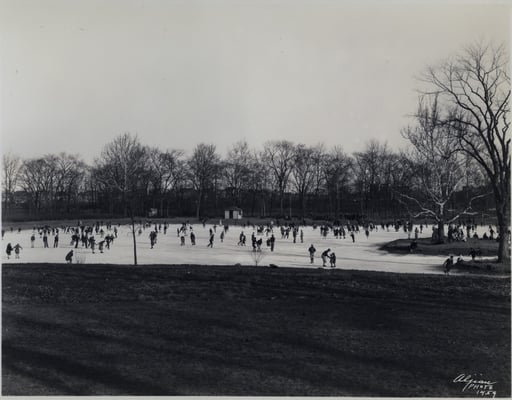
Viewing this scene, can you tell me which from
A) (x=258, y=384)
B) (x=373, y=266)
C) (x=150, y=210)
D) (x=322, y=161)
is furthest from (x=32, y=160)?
(x=258, y=384)

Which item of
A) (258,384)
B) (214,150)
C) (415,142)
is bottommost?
(258,384)

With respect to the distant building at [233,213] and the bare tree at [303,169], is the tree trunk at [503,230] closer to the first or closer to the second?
the distant building at [233,213]

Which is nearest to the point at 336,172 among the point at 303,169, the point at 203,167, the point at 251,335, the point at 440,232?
the point at 303,169

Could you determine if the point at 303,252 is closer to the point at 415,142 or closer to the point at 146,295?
the point at 415,142

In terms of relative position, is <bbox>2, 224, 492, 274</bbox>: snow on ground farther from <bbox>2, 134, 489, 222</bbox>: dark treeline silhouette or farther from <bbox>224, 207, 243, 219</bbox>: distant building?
<bbox>2, 134, 489, 222</bbox>: dark treeline silhouette
